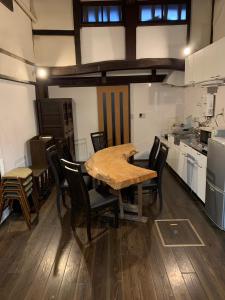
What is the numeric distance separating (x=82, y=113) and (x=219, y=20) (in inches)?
137

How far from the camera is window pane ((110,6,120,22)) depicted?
4.91 meters

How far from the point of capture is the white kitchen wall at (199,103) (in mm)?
3805

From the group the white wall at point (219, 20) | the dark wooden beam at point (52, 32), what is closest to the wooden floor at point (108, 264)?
the white wall at point (219, 20)

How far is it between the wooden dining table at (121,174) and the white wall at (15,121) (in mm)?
1290

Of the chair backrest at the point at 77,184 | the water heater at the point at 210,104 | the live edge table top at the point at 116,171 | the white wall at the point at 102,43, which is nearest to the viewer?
the chair backrest at the point at 77,184

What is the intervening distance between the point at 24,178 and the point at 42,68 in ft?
9.61

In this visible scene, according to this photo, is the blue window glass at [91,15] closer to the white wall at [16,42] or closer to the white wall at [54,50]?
the white wall at [54,50]

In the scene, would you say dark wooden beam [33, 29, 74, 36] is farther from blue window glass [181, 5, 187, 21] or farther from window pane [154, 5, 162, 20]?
blue window glass [181, 5, 187, 21]

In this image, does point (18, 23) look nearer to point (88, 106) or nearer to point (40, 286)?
point (88, 106)

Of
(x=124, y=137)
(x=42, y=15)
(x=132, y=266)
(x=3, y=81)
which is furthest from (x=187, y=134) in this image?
(x=42, y=15)

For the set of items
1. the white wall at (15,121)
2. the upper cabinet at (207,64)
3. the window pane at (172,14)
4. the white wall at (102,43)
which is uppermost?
the window pane at (172,14)

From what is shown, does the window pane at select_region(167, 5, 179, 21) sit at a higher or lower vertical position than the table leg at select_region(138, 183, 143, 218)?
higher

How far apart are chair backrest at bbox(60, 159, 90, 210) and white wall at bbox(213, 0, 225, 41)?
3.64 m

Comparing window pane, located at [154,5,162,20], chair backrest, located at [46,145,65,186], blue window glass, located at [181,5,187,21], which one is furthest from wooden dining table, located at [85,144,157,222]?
blue window glass, located at [181,5,187,21]
